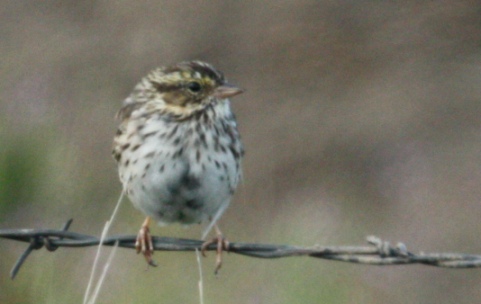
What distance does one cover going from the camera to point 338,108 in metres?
14.0

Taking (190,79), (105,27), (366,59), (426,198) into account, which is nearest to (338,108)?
(366,59)

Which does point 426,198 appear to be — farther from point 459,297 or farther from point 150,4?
point 150,4

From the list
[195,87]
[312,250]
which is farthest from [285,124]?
[312,250]

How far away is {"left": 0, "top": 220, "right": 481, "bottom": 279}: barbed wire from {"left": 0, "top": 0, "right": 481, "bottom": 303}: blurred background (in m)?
3.56

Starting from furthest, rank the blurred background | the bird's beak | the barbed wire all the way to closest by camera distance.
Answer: the blurred background, the bird's beak, the barbed wire

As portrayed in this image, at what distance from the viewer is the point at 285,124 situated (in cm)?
1377

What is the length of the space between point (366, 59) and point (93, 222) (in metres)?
4.58

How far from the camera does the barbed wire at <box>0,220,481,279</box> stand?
5.52 m

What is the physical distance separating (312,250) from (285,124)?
808 centimetres

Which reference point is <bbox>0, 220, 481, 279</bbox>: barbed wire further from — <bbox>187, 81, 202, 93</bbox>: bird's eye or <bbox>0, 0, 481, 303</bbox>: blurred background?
<bbox>0, 0, 481, 303</bbox>: blurred background

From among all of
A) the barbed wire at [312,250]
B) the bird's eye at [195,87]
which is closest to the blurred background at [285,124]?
the bird's eye at [195,87]

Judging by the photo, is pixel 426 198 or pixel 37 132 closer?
pixel 37 132

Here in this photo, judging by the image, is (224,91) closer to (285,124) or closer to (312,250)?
(312,250)

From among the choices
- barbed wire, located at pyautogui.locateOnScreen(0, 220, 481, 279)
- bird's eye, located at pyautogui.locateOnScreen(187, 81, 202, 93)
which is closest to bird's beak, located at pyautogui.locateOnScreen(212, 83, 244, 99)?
bird's eye, located at pyautogui.locateOnScreen(187, 81, 202, 93)
